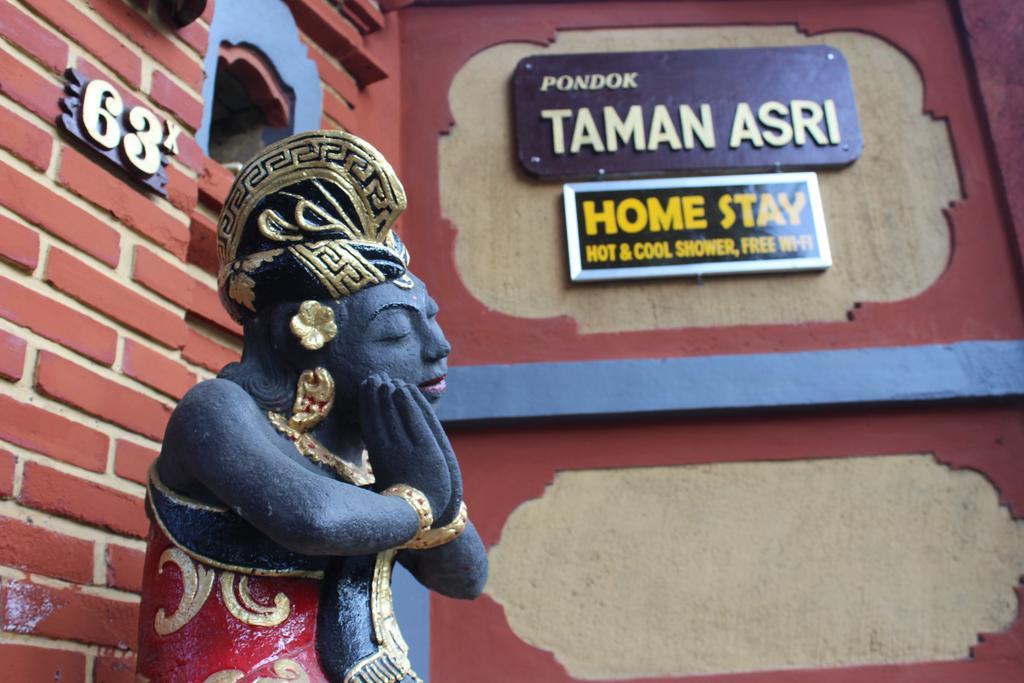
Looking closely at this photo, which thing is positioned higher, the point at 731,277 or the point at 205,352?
the point at 731,277

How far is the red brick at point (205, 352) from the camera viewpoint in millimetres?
2381

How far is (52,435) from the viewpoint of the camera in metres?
1.69

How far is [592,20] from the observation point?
12.5 feet

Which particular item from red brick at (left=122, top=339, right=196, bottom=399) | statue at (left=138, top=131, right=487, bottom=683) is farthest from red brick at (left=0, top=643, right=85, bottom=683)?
red brick at (left=122, top=339, right=196, bottom=399)

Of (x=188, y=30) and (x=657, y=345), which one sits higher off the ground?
(x=188, y=30)

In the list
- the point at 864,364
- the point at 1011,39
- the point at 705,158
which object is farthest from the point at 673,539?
the point at 1011,39

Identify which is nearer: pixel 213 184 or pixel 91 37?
pixel 91 37

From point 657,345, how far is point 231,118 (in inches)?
59.0

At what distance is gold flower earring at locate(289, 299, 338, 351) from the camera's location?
1526mm

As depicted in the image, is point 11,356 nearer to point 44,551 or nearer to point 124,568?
point 44,551

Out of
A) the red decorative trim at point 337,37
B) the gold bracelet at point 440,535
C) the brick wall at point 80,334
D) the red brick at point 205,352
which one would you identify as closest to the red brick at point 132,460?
the brick wall at point 80,334

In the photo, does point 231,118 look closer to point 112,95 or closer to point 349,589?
point 112,95

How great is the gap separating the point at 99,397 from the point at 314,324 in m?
0.52

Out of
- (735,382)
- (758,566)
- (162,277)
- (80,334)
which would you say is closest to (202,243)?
(162,277)
